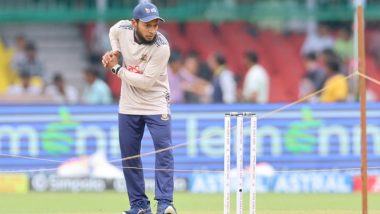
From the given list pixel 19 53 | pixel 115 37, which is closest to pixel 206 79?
pixel 19 53

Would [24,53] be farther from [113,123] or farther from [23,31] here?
[113,123]

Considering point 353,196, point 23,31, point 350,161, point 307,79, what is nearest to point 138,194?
point 353,196

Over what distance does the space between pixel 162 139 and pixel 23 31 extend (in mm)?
15549

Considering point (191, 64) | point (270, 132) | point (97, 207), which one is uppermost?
Result: point (191, 64)

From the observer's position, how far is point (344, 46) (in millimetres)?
27062

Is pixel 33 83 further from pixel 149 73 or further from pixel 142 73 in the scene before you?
pixel 149 73

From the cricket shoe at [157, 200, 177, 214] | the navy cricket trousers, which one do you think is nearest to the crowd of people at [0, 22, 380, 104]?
the navy cricket trousers

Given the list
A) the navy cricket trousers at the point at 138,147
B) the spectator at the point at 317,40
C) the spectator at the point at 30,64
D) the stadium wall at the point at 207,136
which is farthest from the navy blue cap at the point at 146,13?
the spectator at the point at 317,40

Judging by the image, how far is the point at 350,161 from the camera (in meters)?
19.6

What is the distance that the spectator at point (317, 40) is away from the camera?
26.9 m

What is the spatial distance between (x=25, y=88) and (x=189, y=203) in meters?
7.15

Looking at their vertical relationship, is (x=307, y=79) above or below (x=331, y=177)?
above

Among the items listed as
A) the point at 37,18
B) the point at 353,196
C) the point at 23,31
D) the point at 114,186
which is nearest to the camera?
the point at 353,196

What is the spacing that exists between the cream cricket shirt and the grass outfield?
6.80ft
